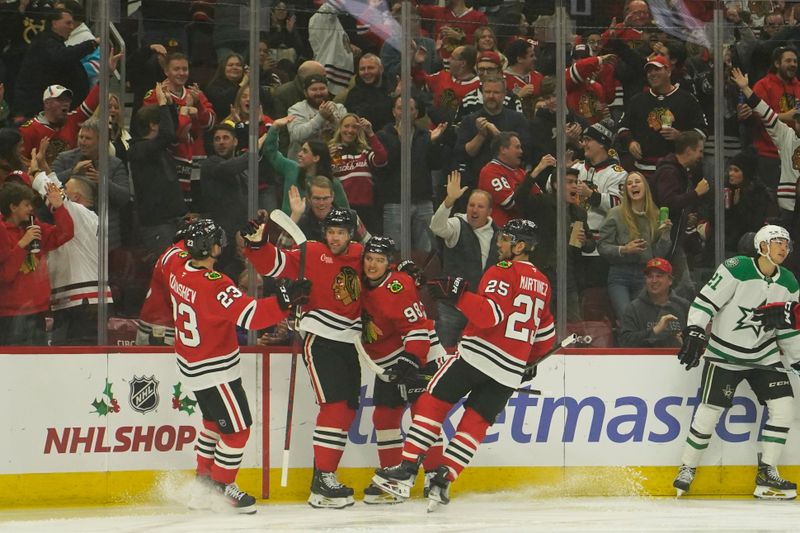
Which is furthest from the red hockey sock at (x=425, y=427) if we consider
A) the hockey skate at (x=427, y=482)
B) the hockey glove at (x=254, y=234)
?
the hockey glove at (x=254, y=234)

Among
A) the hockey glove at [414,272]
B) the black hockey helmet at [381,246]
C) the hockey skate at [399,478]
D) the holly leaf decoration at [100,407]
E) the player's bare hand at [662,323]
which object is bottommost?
the hockey skate at [399,478]

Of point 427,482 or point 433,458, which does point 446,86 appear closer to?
point 433,458

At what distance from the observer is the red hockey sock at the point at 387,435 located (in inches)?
239

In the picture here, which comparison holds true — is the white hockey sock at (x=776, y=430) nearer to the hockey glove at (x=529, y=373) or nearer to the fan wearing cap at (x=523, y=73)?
the hockey glove at (x=529, y=373)

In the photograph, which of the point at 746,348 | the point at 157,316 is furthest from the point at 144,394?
the point at 746,348

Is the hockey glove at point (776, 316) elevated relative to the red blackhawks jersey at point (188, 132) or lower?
lower

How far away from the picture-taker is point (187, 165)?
619cm

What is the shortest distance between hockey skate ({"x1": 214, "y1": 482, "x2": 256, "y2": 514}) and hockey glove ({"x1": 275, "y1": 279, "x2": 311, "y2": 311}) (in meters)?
0.85

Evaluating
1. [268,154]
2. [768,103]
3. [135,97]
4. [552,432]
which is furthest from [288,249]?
[768,103]

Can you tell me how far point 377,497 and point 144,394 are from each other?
46.5 inches

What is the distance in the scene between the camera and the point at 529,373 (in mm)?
6078

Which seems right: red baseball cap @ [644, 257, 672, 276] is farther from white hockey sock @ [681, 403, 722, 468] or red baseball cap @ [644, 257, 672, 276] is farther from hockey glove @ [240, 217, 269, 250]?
hockey glove @ [240, 217, 269, 250]

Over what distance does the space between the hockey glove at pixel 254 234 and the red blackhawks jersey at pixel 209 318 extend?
19 centimetres

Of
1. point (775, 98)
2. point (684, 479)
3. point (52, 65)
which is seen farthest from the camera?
point (775, 98)
